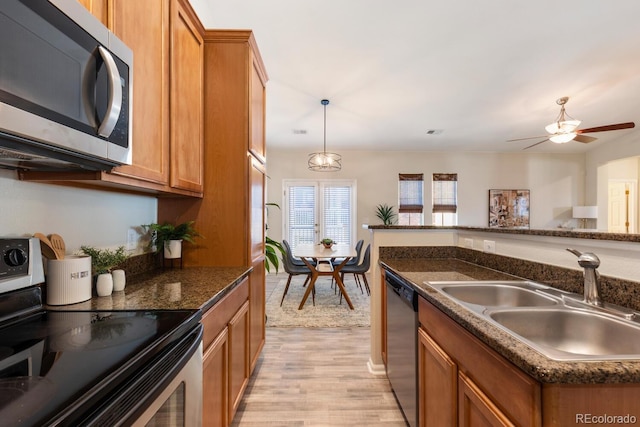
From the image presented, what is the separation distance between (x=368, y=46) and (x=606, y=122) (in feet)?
16.3

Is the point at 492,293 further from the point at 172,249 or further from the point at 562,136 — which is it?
the point at 562,136

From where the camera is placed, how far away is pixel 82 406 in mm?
524

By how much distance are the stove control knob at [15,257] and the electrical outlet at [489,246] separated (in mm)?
2346

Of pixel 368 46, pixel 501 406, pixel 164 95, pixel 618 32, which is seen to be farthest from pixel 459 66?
pixel 501 406

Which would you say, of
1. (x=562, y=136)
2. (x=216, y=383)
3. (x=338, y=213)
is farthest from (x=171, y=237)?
(x=338, y=213)

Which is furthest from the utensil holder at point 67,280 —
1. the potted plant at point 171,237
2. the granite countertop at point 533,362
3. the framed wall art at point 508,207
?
the framed wall art at point 508,207

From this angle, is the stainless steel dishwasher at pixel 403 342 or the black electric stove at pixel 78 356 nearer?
the black electric stove at pixel 78 356

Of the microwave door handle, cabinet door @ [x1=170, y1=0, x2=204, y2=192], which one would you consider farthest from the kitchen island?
cabinet door @ [x1=170, y1=0, x2=204, y2=192]

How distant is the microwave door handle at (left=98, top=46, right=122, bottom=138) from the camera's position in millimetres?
881

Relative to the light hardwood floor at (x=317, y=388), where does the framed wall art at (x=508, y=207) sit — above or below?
above

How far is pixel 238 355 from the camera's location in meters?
1.69

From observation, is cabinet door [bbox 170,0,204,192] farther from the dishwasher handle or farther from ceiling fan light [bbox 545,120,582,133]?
ceiling fan light [bbox 545,120,582,133]

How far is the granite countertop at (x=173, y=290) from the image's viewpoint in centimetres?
113

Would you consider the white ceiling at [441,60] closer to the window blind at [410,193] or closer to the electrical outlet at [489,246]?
the window blind at [410,193]
